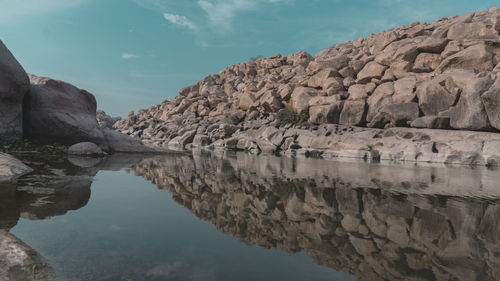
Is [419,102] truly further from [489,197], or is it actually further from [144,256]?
[144,256]

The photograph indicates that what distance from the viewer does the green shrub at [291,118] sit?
31.2 metres

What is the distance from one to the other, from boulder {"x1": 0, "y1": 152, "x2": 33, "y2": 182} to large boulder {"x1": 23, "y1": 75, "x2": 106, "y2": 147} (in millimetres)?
8451

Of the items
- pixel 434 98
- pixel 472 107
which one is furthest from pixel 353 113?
pixel 472 107

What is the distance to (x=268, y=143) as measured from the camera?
2809 cm

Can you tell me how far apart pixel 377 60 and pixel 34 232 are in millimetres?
33959

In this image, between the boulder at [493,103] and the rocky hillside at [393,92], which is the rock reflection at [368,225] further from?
the rocky hillside at [393,92]

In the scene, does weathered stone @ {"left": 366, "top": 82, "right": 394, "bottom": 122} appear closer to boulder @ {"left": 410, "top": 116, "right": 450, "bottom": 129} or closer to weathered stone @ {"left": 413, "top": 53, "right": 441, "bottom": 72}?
weathered stone @ {"left": 413, "top": 53, "right": 441, "bottom": 72}

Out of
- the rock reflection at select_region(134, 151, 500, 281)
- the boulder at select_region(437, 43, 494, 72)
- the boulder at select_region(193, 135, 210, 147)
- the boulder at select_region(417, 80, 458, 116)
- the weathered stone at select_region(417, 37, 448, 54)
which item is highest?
the weathered stone at select_region(417, 37, 448, 54)

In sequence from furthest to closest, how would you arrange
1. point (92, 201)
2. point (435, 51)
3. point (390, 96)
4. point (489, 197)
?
point (435, 51) < point (390, 96) < point (489, 197) < point (92, 201)

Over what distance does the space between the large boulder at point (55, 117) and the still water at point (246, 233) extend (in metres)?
9.49

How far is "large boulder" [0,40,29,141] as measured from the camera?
11.5m

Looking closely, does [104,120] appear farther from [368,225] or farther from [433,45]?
[368,225]

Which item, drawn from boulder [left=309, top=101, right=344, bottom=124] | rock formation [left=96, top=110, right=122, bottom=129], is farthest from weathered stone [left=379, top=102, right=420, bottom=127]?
rock formation [left=96, top=110, right=122, bottom=129]

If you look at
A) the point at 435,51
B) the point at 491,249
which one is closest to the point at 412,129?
the point at 435,51
